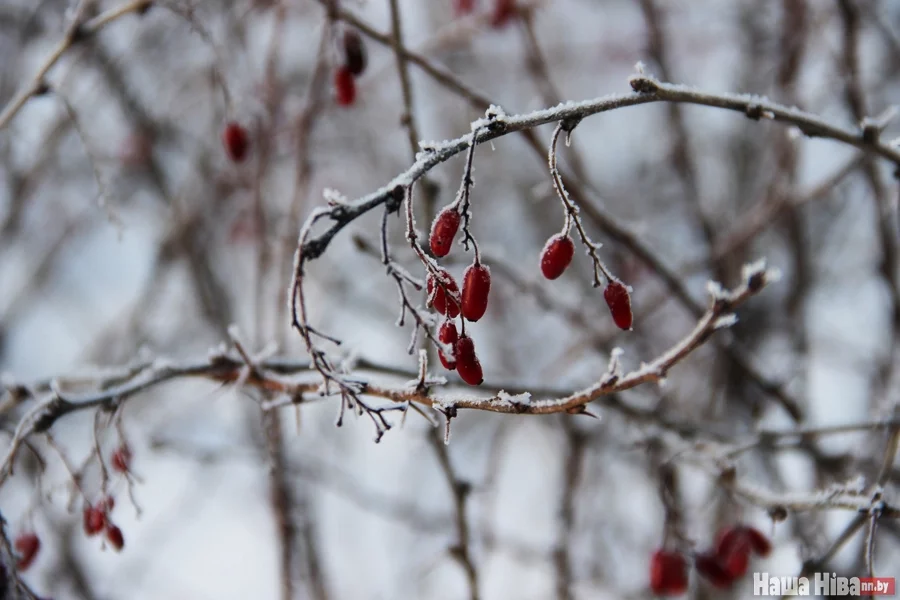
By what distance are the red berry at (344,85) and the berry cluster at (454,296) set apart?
0.84 metres

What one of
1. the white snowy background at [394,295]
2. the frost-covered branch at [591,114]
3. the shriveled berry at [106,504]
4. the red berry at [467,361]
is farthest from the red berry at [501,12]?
the shriveled berry at [106,504]

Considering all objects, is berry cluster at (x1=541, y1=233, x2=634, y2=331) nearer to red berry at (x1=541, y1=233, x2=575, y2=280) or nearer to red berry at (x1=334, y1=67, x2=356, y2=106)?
red berry at (x1=541, y1=233, x2=575, y2=280)

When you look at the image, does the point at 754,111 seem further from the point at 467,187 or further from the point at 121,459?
the point at 121,459

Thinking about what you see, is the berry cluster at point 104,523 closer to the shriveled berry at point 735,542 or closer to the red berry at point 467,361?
the red berry at point 467,361

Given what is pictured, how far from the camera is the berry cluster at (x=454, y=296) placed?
1.00 m

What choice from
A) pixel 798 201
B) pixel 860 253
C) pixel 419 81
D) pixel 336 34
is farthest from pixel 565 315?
pixel 860 253

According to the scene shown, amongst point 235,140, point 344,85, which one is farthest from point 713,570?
point 235,140

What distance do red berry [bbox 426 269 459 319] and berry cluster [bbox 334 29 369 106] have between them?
82 centimetres

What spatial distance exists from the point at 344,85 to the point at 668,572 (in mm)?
1454

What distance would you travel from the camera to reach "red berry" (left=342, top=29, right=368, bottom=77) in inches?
65.3

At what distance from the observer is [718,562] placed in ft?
6.11

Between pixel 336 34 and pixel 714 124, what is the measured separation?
419 centimetres

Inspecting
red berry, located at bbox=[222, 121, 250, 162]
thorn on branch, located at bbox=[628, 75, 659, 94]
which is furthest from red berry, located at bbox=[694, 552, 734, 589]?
red berry, located at bbox=[222, 121, 250, 162]

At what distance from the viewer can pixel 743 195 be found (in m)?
4.48
